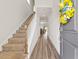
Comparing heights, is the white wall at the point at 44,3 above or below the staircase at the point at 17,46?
above

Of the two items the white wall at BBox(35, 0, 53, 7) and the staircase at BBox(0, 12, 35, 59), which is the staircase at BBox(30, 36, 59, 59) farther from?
the white wall at BBox(35, 0, 53, 7)

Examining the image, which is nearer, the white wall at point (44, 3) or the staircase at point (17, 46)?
the staircase at point (17, 46)

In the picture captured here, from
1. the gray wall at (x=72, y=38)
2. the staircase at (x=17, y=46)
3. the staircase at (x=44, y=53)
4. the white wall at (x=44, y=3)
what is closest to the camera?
the gray wall at (x=72, y=38)

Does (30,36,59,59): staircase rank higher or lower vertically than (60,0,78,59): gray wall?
lower

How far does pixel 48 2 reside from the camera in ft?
39.9

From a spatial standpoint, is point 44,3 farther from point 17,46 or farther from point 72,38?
point 72,38

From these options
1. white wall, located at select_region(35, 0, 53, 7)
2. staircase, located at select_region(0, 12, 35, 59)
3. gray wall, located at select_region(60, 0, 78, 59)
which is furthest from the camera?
white wall, located at select_region(35, 0, 53, 7)

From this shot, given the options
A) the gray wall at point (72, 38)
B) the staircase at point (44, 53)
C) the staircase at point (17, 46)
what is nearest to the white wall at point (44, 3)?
the staircase at point (44, 53)

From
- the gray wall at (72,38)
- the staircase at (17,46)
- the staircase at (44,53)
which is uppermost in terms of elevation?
the gray wall at (72,38)

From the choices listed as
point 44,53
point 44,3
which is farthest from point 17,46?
point 44,3

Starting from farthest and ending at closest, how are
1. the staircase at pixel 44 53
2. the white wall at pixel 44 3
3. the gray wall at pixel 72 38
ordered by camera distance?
1. the white wall at pixel 44 3
2. the staircase at pixel 44 53
3. the gray wall at pixel 72 38

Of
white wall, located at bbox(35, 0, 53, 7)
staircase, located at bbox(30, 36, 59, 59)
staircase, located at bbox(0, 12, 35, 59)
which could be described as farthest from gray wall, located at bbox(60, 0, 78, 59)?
white wall, located at bbox(35, 0, 53, 7)

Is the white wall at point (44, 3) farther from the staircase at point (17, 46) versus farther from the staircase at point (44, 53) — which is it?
the staircase at point (17, 46)

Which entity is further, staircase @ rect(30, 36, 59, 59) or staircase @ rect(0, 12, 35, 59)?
staircase @ rect(30, 36, 59, 59)
